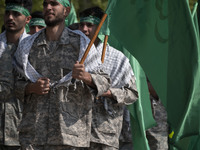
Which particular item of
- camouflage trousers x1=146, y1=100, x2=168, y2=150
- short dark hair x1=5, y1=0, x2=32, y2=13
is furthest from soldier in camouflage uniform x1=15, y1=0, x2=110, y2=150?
camouflage trousers x1=146, y1=100, x2=168, y2=150

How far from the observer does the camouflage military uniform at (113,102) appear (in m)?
7.96

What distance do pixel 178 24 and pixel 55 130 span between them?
1587 mm

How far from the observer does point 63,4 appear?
25.0 feet

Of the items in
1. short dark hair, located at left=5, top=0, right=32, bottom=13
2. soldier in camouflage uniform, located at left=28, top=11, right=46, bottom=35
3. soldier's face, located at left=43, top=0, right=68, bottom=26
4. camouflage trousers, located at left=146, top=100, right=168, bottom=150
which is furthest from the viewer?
soldier in camouflage uniform, located at left=28, top=11, right=46, bottom=35

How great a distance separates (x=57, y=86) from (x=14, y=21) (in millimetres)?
1746

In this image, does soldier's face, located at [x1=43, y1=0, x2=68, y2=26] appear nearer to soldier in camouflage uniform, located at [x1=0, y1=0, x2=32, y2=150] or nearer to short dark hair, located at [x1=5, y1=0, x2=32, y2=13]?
soldier in camouflage uniform, located at [x1=0, y1=0, x2=32, y2=150]

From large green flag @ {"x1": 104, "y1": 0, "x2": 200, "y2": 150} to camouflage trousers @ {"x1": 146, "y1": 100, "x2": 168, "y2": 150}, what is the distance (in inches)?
141

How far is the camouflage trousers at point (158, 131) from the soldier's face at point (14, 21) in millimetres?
2859

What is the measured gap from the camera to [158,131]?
11000mm

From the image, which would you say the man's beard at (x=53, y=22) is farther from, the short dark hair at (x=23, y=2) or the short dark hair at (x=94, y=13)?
the short dark hair at (x=94, y=13)

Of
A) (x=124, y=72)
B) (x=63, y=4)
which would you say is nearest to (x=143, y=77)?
(x=124, y=72)

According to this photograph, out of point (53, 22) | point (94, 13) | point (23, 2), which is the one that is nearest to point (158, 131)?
point (94, 13)

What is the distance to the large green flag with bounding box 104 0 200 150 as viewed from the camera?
6.80 metres

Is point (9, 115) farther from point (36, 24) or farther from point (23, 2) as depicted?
point (36, 24)
